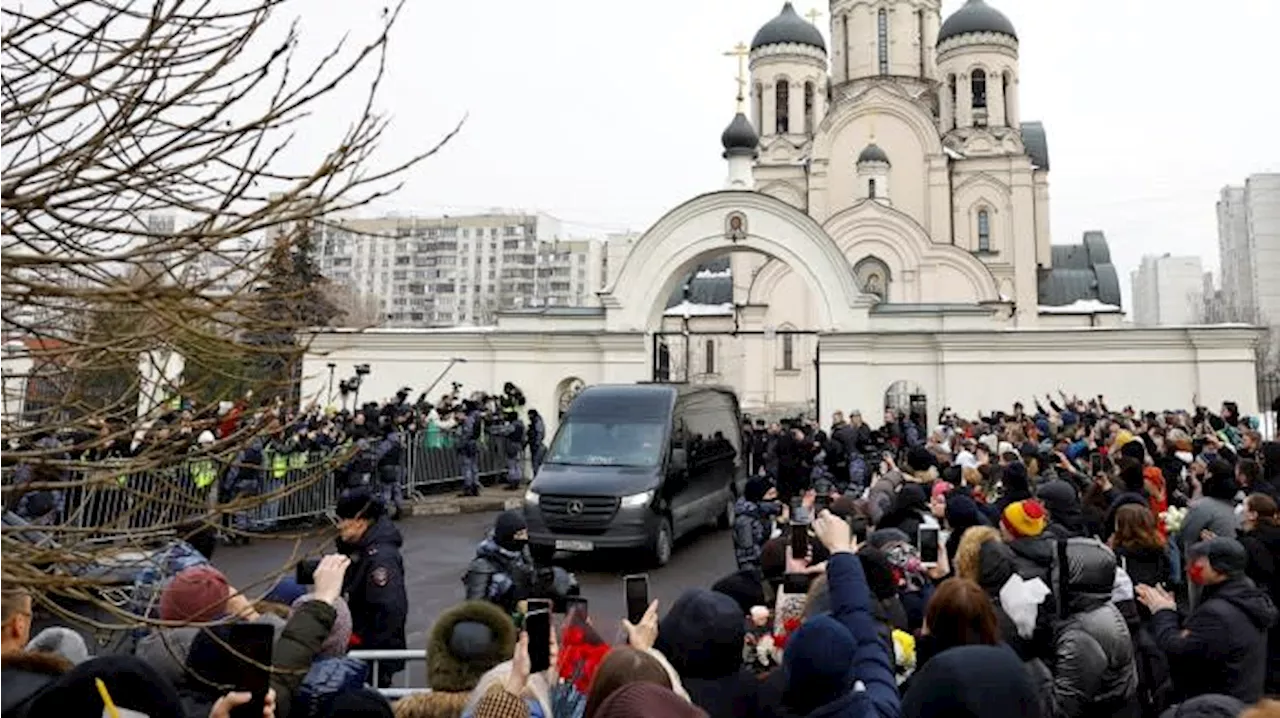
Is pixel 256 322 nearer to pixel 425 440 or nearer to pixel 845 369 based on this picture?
pixel 425 440

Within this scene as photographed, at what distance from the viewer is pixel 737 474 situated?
15.8 metres

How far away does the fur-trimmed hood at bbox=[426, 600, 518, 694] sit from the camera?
3.15 meters

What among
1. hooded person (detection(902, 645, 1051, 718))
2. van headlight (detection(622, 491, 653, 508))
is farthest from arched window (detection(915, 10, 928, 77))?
hooded person (detection(902, 645, 1051, 718))

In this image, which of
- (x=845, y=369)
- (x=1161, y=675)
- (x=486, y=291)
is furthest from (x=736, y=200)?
(x=486, y=291)

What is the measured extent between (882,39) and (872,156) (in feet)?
31.1

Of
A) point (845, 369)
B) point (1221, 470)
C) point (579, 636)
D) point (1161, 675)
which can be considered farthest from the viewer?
point (845, 369)

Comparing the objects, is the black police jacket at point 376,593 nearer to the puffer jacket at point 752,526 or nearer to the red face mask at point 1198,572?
the puffer jacket at point 752,526

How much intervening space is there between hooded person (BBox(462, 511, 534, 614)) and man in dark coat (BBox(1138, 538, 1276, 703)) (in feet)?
11.4

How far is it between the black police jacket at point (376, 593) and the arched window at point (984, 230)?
138ft

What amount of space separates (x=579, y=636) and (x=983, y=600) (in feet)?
5.45

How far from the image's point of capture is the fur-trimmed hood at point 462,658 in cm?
315

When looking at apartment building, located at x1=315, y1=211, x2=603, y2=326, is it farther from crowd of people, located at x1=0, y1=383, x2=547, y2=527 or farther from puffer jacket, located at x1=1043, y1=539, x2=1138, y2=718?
puffer jacket, located at x1=1043, y1=539, x2=1138, y2=718

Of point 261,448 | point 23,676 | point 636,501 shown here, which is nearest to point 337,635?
point 23,676

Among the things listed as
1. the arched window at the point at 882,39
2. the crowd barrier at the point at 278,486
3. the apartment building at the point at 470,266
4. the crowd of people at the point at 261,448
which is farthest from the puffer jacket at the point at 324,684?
the apartment building at the point at 470,266
